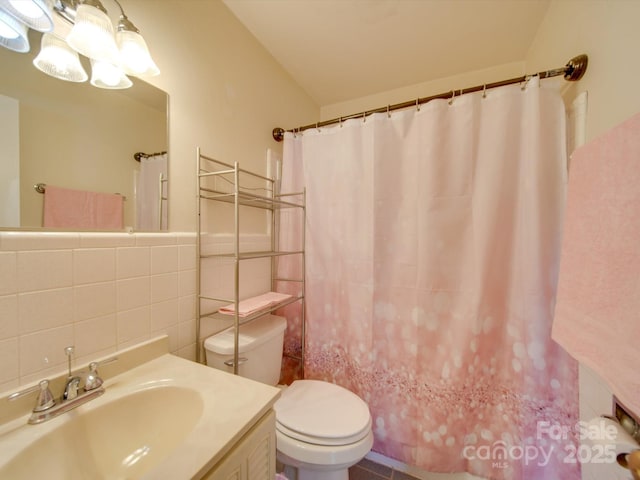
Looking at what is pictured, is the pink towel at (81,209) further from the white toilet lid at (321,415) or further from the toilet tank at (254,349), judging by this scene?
the white toilet lid at (321,415)

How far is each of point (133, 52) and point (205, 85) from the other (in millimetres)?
367

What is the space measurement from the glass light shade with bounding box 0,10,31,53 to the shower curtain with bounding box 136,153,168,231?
0.34 metres

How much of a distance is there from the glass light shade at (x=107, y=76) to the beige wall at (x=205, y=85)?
0.41ft

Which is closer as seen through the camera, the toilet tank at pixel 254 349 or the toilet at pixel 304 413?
the toilet at pixel 304 413

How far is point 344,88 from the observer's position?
5.70 feet

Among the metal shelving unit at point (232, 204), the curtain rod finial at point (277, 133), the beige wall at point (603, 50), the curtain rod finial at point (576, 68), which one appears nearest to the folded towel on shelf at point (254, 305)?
the metal shelving unit at point (232, 204)

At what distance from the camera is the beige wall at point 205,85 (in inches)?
35.0

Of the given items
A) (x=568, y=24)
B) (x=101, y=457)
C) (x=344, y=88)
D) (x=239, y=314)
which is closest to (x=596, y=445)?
(x=239, y=314)

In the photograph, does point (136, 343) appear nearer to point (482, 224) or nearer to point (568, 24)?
point (482, 224)

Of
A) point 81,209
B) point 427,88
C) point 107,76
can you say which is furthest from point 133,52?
point 427,88

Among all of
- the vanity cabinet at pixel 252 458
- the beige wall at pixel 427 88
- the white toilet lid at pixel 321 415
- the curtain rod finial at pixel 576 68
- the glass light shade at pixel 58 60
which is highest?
the beige wall at pixel 427 88

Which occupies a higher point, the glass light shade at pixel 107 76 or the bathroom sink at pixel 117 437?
the glass light shade at pixel 107 76

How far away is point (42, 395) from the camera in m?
0.56

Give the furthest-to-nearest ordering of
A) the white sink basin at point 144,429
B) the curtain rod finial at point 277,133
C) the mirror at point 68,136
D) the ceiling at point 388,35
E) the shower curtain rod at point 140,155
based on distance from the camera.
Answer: the curtain rod finial at point 277,133, the ceiling at point 388,35, the shower curtain rod at point 140,155, the mirror at point 68,136, the white sink basin at point 144,429
